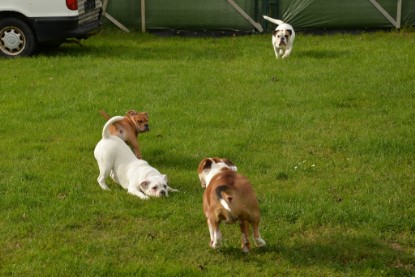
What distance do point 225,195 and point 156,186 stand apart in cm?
216

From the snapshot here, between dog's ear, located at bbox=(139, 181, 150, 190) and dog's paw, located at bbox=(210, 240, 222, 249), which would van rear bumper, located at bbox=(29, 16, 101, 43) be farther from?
dog's paw, located at bbox=(210, 240, 222, 249)

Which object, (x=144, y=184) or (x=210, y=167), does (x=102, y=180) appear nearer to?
(x=144, y=184)

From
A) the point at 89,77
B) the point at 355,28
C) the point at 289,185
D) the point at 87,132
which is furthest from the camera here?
the point at 355,28

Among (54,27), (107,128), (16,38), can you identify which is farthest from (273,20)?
(107,128)

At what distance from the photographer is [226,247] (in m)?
7.43

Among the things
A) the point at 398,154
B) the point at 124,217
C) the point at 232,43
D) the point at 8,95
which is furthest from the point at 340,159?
the point at 232,43

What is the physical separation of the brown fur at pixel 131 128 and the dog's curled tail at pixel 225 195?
10.5ft

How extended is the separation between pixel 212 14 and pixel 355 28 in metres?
3.51

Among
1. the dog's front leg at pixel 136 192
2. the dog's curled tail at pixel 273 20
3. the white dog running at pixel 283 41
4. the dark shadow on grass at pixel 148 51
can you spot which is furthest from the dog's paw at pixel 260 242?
the dog's curled tail at pixel 273 20

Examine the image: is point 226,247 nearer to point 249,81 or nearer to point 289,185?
point 289,185

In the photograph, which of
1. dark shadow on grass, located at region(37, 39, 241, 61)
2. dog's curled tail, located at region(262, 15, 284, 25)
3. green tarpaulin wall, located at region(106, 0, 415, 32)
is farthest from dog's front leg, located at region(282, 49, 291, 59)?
green tarpaulin wall, located at region(106, 0, 415, 32)

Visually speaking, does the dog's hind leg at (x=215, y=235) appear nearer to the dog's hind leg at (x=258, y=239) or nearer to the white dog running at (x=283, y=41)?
the dog's hind leg at (x=258, y=239)

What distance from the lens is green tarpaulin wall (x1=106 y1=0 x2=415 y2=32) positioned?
20156 millimetres

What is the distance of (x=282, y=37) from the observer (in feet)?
53.4
